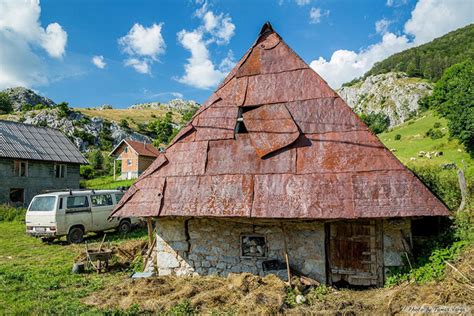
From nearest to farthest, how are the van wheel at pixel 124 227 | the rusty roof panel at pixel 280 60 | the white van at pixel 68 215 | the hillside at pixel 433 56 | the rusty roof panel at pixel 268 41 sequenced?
the rusty roof panel at pixel 280 60
the rusty roof panel at pixel 268 41
the white van at pixel 68 215
the van wheel at pixel 124 227
the hillside at pixel 433 56

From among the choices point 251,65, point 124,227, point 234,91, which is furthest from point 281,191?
point 124,227

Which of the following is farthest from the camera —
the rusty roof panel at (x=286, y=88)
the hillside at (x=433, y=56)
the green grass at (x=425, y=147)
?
the hillside at (x=433, y=56)

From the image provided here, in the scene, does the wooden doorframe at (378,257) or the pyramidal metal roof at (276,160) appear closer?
the pyramidal metal roof at (276,160)

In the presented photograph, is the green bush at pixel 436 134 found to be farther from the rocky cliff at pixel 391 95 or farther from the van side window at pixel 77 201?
the rocky cliff at pixel 391 95

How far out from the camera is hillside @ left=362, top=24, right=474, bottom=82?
345ft

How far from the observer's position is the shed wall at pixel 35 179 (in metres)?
24.9

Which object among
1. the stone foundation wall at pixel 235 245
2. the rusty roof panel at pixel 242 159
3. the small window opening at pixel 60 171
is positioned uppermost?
the small window opening at pixel 60 171

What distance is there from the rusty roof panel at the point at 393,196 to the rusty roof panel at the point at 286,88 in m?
2.61

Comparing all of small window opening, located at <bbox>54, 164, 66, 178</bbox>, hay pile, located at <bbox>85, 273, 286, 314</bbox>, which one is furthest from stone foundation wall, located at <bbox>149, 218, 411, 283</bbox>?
small window opening, located at <bbox>54, 164, 66, 178</bbox>

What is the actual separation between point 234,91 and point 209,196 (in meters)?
3.33

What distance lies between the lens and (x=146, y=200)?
8367 millimetres

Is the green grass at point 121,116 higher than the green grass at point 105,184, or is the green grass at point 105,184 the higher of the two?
the green grass at point 121,116

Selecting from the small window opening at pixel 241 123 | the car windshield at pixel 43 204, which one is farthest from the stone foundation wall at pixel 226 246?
the car windshield at pixel 43 204

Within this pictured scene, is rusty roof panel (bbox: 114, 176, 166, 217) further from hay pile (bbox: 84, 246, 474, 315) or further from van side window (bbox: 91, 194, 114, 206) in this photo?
van side window (bbox: 91, 194, 114, 206)
